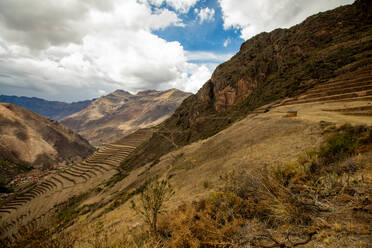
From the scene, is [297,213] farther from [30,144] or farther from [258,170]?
[30,144]

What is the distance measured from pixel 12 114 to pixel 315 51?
191073mm

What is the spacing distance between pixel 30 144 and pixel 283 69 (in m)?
152

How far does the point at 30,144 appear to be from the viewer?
105m

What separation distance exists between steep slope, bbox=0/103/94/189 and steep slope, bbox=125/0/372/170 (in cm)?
8786

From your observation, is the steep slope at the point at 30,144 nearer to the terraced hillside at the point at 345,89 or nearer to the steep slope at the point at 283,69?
the steep slope at the point at 283,69

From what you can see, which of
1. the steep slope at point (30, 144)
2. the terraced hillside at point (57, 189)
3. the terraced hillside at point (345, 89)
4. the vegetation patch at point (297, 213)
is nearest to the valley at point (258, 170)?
the vegetation patch at point (297, 213)

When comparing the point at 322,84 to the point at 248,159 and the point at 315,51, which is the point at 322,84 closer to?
the point at 315,51

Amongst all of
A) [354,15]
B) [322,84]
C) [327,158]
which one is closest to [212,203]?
[327,158]

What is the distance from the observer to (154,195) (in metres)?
5.31

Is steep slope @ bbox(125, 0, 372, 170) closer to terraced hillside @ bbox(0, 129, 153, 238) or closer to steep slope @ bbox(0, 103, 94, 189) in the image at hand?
terraced hillside @ bbox(0, 129, 153, 238)

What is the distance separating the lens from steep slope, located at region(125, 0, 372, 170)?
24.3 meters

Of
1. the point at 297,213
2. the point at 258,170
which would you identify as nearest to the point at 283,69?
the point at 258,170

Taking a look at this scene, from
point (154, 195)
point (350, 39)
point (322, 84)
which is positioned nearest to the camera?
point (154, 195)

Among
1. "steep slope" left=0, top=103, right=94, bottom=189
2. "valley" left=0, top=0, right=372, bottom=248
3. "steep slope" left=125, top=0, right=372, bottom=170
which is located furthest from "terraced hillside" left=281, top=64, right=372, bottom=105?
"steep slope" left=0, top=103, right=94, bottom=189
